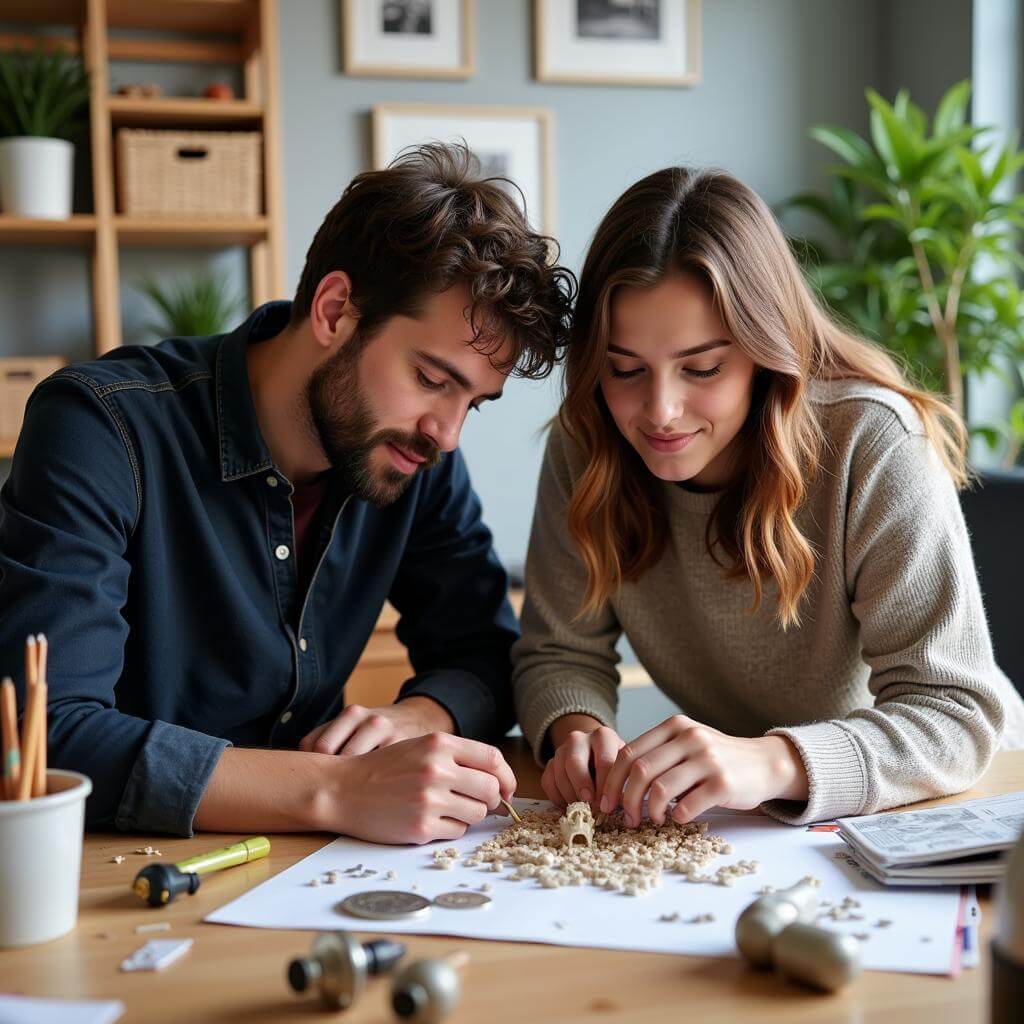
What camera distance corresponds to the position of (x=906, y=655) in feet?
4.42

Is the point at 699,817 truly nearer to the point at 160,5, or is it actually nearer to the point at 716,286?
the point at 716,286

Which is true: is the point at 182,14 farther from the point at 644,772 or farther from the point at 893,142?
the point at 644,772

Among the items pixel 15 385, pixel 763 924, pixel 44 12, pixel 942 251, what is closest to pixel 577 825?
pixel 763 924

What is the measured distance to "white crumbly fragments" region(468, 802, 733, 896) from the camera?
1042mm

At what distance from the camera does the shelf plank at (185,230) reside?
9.41 ft

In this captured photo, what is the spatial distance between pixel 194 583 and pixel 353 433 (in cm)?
26

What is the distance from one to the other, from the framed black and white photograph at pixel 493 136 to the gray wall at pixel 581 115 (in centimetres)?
5

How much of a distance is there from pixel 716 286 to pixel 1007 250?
2189 millimetres

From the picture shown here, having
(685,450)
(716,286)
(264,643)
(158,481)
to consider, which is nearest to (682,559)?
(685,450)

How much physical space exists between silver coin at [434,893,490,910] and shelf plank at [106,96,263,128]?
7.69ft

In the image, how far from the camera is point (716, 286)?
137 centimetres

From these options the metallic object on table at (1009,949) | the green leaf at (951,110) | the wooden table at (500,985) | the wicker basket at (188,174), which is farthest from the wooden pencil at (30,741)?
the green leaf at (951,110)

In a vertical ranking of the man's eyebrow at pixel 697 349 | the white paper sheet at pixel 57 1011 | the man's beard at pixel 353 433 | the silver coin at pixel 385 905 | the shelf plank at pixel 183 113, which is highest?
the shelf plank at pixel 183 113

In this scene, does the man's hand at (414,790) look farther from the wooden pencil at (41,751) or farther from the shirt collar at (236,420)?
the shirt collar at (236,420)
